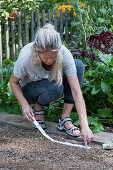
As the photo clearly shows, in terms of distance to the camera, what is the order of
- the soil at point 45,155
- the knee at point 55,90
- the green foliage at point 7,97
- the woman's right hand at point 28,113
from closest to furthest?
the soil at point 45,155 < the woman's right hand at point 28,113 < the knee at point 55,90 < the green foliage at point 7,97

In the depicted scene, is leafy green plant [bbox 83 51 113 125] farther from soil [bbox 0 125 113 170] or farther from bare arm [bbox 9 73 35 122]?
bare arm [bbox 9 73 35 122]

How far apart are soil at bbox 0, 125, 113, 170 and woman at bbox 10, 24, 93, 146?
158 mm

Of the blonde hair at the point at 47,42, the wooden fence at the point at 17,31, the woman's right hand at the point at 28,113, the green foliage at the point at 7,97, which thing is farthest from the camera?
the wooden fence at the point at 17,31

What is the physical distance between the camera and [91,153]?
2162mm

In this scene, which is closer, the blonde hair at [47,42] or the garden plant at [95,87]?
the blonde hair at [47,42]

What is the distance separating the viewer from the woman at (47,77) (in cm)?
212

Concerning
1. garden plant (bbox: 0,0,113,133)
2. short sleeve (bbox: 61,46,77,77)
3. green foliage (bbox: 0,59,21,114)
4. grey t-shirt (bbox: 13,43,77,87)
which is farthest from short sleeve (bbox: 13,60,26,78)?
green foliage (bbox: 0,59,21,114)

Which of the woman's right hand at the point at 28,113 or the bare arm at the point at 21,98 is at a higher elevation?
the bare arm at the point at 21,98

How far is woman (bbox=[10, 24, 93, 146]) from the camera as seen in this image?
6.96 feet

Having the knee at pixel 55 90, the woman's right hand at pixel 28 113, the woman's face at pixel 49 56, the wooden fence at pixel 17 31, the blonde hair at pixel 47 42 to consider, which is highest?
the blonde hair at pixel 47 42

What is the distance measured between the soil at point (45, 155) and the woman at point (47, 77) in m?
0.16

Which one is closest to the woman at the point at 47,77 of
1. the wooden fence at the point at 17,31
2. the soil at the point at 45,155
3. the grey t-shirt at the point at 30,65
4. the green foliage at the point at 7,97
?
the grey t-shirt at the point at 30,65

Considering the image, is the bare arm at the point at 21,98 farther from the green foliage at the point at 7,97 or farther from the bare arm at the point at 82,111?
the green foliage at the point at 7,97

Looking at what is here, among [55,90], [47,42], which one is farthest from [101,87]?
[47,42]
